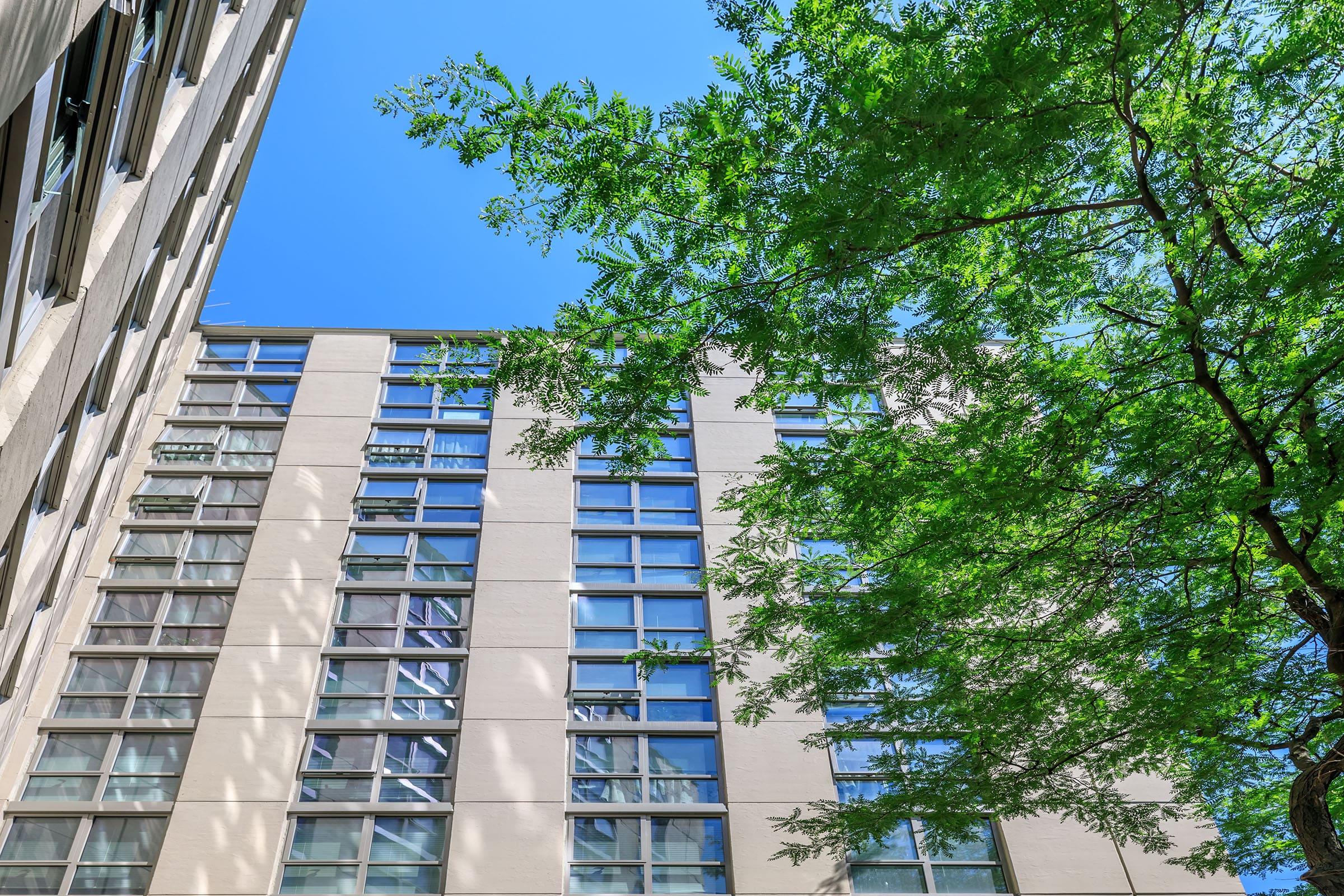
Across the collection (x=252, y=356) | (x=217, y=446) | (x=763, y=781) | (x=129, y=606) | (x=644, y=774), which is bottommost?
(x=763, y=781)

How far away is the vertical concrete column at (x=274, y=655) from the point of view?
1396cm

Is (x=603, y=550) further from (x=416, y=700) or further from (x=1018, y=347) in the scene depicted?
(x=1018, y=347)

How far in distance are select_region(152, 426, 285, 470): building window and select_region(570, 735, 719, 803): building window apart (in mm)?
9950

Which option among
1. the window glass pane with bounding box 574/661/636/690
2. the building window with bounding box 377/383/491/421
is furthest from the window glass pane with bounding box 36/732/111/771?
the building window with bounding box 377/383/491/421

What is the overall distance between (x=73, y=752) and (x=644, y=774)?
9.52 m

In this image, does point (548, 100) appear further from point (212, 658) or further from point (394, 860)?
point (212, 658)

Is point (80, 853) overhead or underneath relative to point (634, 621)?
underneath

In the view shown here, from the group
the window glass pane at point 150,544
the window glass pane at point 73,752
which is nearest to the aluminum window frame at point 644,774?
the window glass pane at point 73,752

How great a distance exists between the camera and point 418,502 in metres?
19.4

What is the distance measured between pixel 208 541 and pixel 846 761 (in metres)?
13.2

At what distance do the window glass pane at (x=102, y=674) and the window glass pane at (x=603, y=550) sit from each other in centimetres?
834

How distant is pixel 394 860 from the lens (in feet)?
46.6

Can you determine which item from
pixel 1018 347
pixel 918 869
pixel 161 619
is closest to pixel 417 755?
pixel 161 619

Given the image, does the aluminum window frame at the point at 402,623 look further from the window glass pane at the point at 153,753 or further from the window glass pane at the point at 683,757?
the window glass pane at the point at 683,757
